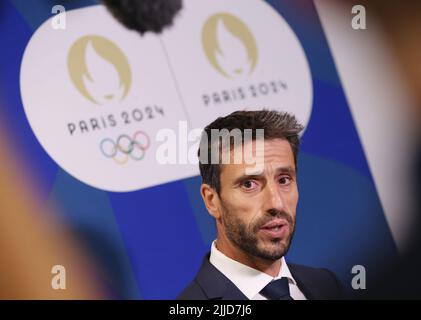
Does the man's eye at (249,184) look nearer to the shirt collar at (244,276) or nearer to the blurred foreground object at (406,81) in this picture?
the shirt collar at (244,276)

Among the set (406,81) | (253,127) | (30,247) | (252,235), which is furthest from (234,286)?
(406,81)

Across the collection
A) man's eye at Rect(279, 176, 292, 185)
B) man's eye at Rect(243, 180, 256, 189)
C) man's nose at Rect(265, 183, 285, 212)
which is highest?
man's eye at Rect(279, 176, 292, 185)

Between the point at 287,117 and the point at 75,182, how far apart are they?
3.17 ft

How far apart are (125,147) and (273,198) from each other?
0.68 metres

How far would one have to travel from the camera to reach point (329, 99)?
10.6ft

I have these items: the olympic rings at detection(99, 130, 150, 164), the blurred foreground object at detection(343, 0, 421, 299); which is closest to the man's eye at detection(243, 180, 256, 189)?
the olympic rings at detection(99, 130, 150, 164)

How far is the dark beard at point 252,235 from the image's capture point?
304cm

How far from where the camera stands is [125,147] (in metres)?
3.17

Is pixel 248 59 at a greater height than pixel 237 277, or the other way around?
pixel 248 59

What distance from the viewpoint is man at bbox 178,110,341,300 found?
3.05 metres

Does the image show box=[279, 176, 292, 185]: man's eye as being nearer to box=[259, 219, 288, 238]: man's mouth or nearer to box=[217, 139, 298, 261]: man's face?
box=[217, 139, 298, 261]: man's face

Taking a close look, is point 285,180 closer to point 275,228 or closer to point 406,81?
point 275,228
